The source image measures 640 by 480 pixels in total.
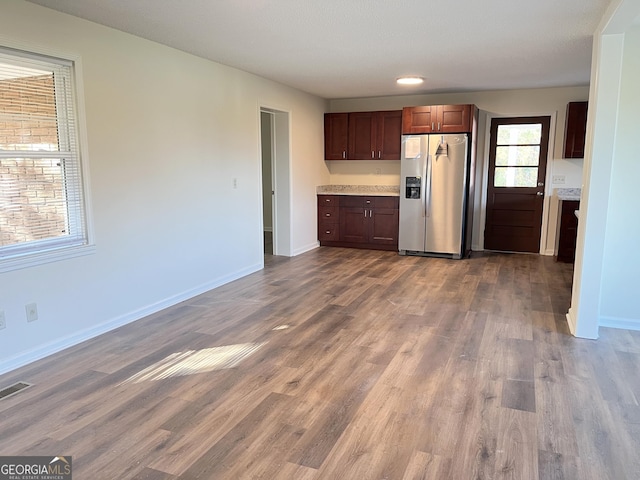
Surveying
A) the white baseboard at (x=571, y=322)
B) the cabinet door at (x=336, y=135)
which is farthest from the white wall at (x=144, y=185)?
the white baseboard at (x=571, y=322)

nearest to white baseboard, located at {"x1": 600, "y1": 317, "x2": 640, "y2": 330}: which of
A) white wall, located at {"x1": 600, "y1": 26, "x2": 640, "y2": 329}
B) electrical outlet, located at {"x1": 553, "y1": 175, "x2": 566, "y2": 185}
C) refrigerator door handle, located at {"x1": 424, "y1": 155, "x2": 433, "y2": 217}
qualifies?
white wall, located at {"x1": 600, "y1": 26, "x2": 640, "y2": 329}

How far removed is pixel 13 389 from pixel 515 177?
6467 millimetres

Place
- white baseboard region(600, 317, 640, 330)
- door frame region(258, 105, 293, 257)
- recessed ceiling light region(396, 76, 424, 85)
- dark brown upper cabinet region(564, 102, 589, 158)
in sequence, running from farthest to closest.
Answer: door frame region(258, 105, 293, 257) < dark brown upper cabinet region(564, 102, 589, 158) < recessed ceiling light region(396, 76, 424, 85) < white baseboard region(600, 317, 640, 330)

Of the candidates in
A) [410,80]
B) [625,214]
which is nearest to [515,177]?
[410,80]

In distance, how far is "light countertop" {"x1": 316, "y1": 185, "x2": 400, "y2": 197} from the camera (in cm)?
703

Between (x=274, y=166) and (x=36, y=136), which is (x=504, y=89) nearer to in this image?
(x=274, y=166)

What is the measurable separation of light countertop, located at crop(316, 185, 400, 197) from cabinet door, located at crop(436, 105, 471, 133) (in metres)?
1.17

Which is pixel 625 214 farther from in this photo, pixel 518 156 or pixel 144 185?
pixel 144 185

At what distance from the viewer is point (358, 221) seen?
7207 millimetres

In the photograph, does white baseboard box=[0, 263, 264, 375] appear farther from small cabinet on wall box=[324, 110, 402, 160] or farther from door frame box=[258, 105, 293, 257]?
small cabinet on wall box=[324, 110, 402, 160]

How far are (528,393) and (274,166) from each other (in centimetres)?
471

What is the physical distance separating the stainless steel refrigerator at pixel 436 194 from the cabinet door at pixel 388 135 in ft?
1.70

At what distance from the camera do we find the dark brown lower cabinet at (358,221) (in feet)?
23.0

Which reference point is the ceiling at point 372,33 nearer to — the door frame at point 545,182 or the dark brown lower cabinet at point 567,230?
the door frame at point 545,182
